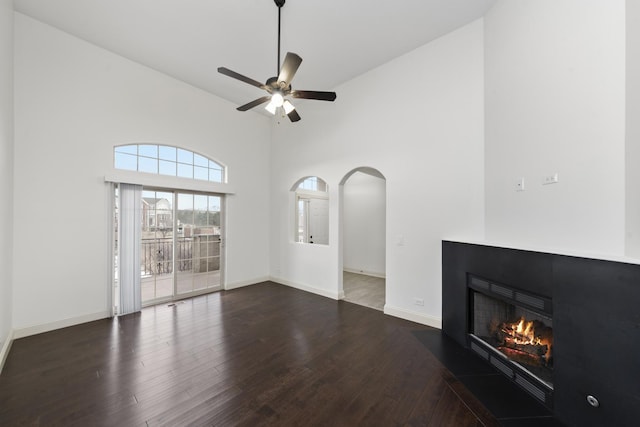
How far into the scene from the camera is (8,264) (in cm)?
276

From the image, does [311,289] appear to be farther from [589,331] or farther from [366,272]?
[589,331]

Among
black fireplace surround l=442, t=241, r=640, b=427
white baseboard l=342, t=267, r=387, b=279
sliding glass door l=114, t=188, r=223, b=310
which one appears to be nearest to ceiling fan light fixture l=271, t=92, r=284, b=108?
black fireplace surround l=442, t=241, r=640, b=427

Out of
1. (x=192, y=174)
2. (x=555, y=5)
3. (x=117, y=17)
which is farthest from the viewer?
(x=192, y=174)

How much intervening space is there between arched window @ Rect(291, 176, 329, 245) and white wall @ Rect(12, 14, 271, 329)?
10.4 feet

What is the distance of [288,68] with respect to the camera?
2.32 meters

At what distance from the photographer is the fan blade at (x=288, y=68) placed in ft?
7.12

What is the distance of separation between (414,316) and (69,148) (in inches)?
216

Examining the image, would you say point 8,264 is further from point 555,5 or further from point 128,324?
point 555,5

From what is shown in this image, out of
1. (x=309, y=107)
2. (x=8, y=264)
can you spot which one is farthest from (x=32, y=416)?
(x=309, y=107)

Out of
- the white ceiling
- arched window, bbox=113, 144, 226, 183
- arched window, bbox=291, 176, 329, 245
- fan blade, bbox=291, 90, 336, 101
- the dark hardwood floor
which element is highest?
the white ceiling

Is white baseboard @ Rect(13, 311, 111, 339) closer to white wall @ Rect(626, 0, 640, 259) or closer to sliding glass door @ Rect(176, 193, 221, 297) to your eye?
sliding glass door @ Rect(176, 193, 221, 297)

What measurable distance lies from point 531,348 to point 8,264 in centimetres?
566

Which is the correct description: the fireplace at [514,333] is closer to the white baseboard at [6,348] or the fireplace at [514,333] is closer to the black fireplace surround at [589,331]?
the black fireplace surround at [589,331]

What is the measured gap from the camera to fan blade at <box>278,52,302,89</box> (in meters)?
2.17
